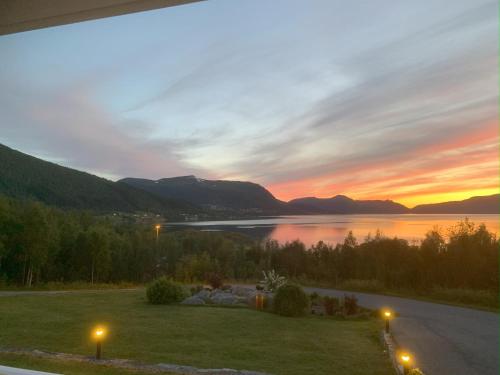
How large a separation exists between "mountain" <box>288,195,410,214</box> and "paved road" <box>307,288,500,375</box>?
13.9 meters

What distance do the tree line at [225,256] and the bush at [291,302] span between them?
14.8ft

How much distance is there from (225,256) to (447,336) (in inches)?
428

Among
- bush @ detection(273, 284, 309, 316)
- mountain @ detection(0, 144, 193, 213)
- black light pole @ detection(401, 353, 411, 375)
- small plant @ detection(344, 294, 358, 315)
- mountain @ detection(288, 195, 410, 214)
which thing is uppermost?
mountain @ detection(0, 144, 193, 213)

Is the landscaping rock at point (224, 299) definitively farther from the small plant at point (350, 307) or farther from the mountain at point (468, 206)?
the mountain at point (468, 206)

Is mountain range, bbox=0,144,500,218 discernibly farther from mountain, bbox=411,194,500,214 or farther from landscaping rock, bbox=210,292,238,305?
landscaping rock, bbox=210,292,238,305

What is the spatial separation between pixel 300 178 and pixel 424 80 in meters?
10.5

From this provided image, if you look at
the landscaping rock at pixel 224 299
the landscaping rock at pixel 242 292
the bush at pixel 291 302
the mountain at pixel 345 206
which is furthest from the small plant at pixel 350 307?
the mountain at pixel 345 206

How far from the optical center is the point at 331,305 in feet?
25.2

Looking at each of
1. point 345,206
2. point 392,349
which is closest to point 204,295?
point 392,349

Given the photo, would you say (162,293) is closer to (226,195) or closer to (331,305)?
(331,305)

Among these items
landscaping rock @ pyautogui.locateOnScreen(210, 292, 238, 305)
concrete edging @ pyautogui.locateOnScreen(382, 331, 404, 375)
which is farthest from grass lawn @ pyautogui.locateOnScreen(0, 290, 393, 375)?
landscaping rock @ pyautogui.locateOnScreen(210, 292, 238, 305)

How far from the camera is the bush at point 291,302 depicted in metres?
7.12

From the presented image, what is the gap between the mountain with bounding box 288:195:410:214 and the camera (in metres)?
23.2

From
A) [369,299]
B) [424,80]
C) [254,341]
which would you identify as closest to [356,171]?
[369,299]
